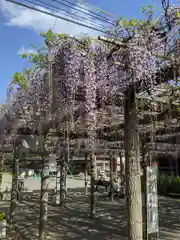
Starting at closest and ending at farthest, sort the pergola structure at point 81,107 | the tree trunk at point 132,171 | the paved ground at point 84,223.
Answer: the tree trunk at point 132,171, the pergola structure at point 81,107, the paved ground at point 84,223

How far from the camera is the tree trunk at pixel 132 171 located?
2.68 meters

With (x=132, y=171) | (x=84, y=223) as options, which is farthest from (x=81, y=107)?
(x=84, y=223)

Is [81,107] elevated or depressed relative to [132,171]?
elevated

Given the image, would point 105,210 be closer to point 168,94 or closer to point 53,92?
point 168,94

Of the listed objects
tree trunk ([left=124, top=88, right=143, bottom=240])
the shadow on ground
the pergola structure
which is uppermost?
the pergola structure

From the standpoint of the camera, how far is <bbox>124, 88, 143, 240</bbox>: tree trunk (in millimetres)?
2682

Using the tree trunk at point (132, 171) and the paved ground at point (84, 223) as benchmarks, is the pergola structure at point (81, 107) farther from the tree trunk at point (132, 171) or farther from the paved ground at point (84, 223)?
the paved ground at point (84, 223)

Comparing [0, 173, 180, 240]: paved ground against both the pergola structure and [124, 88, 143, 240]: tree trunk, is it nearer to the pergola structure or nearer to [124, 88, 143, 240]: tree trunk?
the pergola structure

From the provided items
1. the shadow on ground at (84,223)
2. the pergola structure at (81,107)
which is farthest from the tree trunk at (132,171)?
the shadow on ground at (84,223)

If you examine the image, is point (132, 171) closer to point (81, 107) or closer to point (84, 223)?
point (81, 107)

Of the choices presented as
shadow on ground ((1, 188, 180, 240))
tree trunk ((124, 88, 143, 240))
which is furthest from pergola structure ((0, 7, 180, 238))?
shadow on ground ((1, 188, 180, 240))

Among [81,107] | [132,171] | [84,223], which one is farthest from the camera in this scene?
[84,223]

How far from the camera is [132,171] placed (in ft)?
9.12

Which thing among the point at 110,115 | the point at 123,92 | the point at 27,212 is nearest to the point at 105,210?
the point at 27,212
